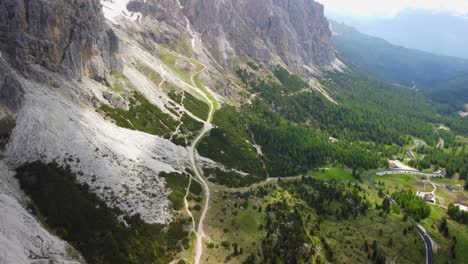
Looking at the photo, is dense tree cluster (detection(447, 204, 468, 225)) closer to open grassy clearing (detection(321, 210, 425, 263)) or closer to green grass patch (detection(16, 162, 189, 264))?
open grassy clearing (detection(321, 210, 425, 263))

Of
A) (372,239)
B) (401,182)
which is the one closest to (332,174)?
(401,182)

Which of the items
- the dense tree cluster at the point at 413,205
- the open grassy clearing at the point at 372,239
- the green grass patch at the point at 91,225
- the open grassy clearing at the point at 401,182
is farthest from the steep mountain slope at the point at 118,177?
the open grassy clearing at the point at 401,182

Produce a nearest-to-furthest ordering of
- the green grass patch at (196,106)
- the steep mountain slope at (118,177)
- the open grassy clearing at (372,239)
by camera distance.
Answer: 1. the steep mountain slope at (118,177)
2. the open grassy clearing at (372,239)
3. the green grass patch at (196,106)

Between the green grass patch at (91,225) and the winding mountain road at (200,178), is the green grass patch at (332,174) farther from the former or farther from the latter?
the green grass patch at (91,225)

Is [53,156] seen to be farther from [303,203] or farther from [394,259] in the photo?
[394,259]

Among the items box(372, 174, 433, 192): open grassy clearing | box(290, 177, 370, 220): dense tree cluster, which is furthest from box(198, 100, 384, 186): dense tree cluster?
box(290, 177, 370, 220): dense tree cluster

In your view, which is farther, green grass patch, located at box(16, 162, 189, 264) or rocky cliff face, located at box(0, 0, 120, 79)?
rocky cliff face, located at box(0, 0, 120, 79)
